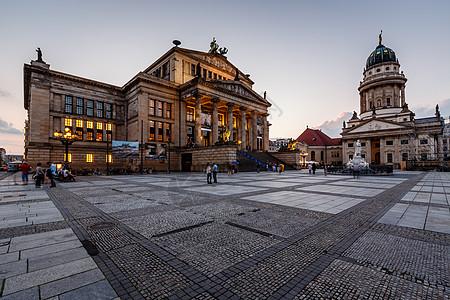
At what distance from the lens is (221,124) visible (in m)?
50.7

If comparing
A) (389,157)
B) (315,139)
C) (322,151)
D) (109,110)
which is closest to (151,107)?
(109,110)

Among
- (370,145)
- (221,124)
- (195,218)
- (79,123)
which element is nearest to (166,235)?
(195,218)

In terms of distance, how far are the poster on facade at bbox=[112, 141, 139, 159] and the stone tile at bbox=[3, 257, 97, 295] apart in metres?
29.9

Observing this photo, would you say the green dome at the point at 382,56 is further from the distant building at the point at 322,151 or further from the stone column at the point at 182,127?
the stone column at the point at 182,127

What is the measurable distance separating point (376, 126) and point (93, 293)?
265 ft

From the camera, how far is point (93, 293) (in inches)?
110

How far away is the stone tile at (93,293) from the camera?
2701 mm

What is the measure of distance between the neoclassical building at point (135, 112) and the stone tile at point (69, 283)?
90.7 ft

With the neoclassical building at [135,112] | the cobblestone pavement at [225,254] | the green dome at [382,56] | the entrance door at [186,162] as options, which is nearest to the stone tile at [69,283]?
the cobblestone pavement at [225,254]

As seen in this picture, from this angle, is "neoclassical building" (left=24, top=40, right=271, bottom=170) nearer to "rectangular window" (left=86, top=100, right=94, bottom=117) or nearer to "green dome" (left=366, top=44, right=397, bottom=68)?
"rectangular window" (left=86, top=100, right=94, bottom=117)

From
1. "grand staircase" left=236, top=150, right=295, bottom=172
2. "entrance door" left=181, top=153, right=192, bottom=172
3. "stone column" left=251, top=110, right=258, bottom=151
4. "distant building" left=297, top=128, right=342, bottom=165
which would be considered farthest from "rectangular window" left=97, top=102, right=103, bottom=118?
"distant building" left=297, top=128, right=342, bottom=165

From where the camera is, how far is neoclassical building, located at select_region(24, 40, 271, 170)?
32.3 metres

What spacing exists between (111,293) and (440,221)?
8.47m

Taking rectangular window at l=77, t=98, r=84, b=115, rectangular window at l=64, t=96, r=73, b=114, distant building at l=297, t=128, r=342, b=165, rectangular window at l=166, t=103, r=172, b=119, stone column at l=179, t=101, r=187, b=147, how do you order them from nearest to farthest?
rectangular window at l=64, t=96, r=73, b=114 < rectangular window at l=77, t=98, r=84, b=115 < rectangular window at l=166, t=103, r=172, b=119 < stone column at l=179, t=101, r=187, b=147 < distant building at l=297, t=128, r=342, b=165
